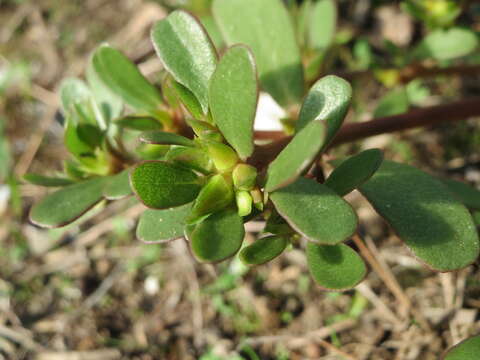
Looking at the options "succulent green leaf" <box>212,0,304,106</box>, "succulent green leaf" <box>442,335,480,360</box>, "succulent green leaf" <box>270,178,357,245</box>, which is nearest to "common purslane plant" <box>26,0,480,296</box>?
"succulent green leaf" <box>270,178,357,245</box>

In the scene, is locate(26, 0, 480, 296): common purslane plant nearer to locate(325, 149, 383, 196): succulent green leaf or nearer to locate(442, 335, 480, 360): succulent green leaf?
locate(325, 149, 383, 196): succulent green leaf

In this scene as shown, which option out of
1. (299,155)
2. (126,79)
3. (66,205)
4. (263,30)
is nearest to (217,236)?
(299,155)

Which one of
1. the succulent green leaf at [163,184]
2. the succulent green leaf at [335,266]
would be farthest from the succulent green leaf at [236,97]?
the succulent green leaf at [335,266]

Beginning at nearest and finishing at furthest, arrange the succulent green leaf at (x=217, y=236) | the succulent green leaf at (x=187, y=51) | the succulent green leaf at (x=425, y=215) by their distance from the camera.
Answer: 1. the succulent green leaf at (x=217, y=236)
2. the succulent green leaf at (x=425, y=215)
3. the succulent green leaf at (x=187, y=51)

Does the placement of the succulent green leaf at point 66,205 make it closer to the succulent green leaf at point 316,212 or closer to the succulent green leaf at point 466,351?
the succulent green leaf at point 316,212

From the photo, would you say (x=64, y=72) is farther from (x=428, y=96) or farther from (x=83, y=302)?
(x=428, y=96)

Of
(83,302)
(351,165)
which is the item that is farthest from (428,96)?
(83,302)

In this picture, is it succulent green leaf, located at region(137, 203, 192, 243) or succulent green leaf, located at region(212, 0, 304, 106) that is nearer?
succulent green leaf, located at region(137, 203, 192, 243)
